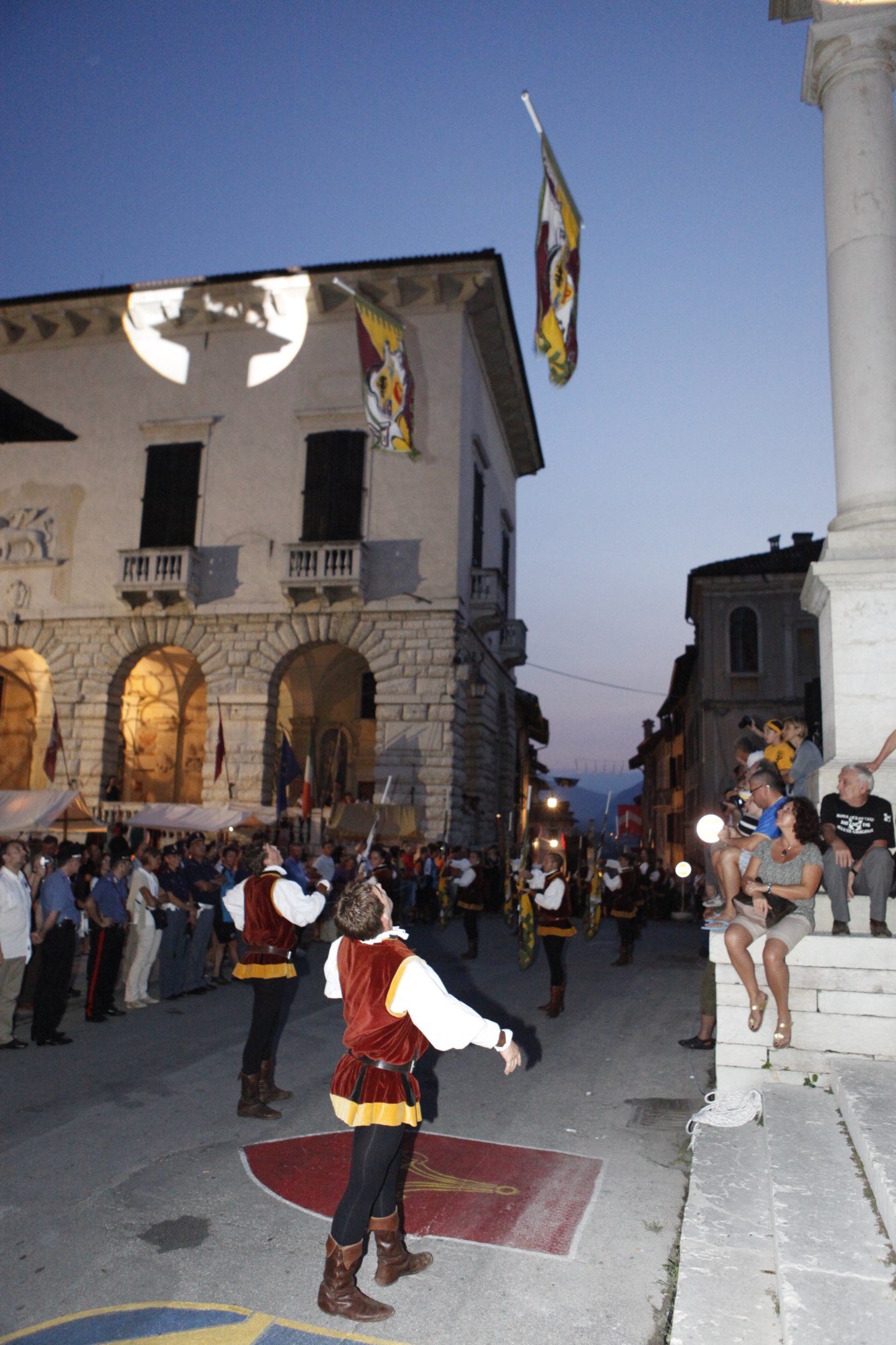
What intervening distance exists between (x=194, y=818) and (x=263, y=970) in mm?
13751

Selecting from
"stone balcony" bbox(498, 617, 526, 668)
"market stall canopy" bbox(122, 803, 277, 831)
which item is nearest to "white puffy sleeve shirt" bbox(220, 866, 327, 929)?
"market stall canopy" bbox(122, 803, 277, 831)

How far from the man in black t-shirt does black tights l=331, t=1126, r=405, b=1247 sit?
12.1 ft

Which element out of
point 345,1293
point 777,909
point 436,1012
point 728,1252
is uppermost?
point 777,909

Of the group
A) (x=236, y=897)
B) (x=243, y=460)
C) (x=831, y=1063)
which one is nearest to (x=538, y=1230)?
(x=831, y=1063)

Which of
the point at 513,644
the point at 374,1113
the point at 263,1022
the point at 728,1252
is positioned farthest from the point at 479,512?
the point at 728,1252

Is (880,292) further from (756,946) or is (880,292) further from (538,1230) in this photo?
(538,1230)

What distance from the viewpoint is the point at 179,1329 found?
342cm

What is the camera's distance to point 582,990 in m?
11.8

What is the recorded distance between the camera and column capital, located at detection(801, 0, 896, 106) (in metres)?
8.61

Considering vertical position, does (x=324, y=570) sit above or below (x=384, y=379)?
below

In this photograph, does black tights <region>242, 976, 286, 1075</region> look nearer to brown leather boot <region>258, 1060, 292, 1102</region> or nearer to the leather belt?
brown leather boot <region>258, 1060, 292, 1102</region>

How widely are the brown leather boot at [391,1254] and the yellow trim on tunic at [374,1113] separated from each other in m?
0.50

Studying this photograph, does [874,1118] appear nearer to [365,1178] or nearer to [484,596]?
[365,1178]

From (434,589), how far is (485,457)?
6.29 metres
